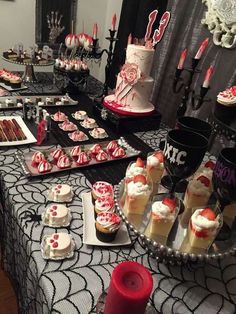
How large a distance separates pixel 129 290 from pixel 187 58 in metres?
1.64

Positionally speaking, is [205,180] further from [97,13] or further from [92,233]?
[97,13]

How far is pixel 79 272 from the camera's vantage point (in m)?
0.73

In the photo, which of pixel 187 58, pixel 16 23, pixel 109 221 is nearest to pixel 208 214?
pixel 109 221

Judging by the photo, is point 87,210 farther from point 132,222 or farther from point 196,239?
point 196,239

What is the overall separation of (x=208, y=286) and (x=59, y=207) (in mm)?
473

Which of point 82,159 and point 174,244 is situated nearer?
point 174,244

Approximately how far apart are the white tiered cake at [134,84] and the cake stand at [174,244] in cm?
76

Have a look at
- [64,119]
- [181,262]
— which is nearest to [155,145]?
[64,119]

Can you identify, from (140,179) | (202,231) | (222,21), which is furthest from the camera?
(222,21)

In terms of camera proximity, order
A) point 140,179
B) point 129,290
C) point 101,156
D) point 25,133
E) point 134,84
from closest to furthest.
Result: point 129,290, point 140,179, point 101,156, point 25,133, point 134,84

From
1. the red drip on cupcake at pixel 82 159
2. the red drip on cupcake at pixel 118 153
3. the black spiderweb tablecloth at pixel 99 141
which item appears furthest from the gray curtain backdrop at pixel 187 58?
the red drip on cupcake at pixel 82 159

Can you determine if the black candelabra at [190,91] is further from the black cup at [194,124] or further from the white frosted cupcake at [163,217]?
the white frosted cupcake at [163,217]

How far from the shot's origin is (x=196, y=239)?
0.67m

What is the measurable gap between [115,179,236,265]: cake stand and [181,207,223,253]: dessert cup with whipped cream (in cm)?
1
